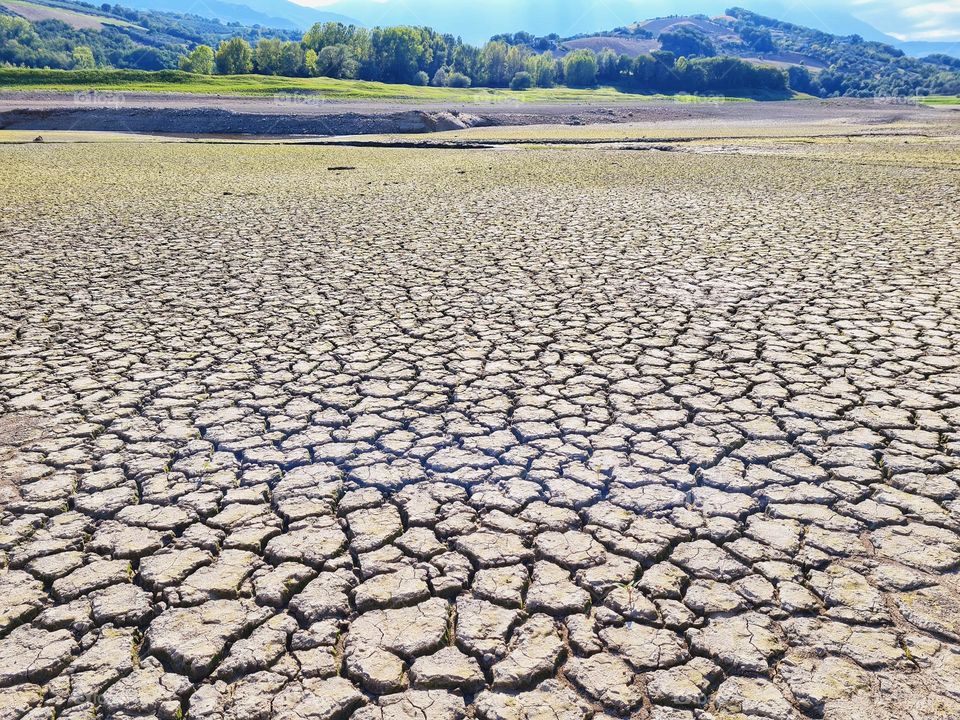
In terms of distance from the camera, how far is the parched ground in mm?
2600

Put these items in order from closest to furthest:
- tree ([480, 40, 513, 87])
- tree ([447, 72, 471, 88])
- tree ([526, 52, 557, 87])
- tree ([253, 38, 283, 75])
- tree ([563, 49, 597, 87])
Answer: tree ([253, 38, 283, 75]) → tree ([447, 72, 471, 88]) → tree ([480, 40, 513, 87]) → tree ([526, 52, 557, 87]) → tree ([563, 49, 597, 87])

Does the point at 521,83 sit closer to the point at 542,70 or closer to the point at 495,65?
the point at 542,70

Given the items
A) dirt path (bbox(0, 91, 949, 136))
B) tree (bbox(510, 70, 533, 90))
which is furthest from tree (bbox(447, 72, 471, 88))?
dirt path (bbox(0, 91, 949, 136))

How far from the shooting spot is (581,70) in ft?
365

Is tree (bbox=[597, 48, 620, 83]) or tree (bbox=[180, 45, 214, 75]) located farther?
tree (bbox=[597, 48, 620, 83])

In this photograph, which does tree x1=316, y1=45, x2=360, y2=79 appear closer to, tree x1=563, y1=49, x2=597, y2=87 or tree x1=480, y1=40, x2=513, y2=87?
tree x1=480, y1=40, x2=513, y2=87

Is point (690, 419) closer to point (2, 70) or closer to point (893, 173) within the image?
point (893, 173)

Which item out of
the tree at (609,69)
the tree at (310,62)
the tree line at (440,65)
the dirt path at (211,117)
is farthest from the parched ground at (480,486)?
the tree at (609,69)

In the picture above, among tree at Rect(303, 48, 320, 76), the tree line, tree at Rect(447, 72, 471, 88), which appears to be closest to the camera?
tree at Rect(303, 48, 320, 76)

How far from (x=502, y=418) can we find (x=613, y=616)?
1.89 metres

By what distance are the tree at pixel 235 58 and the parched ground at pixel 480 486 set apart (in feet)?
267

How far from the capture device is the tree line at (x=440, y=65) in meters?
81.5

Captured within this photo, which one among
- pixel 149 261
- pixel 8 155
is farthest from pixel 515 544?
pixel 8 155

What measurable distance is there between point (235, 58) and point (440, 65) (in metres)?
39.5
